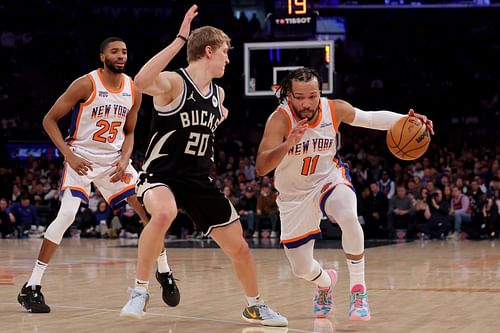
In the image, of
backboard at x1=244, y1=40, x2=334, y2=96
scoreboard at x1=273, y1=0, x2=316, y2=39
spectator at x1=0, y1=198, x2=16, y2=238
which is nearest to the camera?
scoreboard at x1=273, y1=0, x2=316, y2=39

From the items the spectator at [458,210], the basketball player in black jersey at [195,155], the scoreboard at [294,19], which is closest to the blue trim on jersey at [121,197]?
the basketball player in black jersey at [195,155]

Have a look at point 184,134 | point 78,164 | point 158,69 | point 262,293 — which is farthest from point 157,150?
point 262,293

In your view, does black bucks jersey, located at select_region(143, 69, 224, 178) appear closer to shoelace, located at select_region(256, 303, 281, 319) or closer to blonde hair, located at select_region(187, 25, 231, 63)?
blonde hair, located at select_region(187, 25, 231, 63)

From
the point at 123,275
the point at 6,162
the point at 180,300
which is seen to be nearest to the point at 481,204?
the point at 123,275

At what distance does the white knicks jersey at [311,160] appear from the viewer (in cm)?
556

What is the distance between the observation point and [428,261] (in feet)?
35.3

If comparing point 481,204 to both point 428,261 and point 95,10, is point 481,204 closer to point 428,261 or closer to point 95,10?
point 428,261

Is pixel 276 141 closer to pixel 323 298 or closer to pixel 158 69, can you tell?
pixel 158 69

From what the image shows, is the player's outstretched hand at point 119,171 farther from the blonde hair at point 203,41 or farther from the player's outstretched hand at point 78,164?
the blonde hair at point 203,41

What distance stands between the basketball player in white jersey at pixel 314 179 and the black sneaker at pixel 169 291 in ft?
3.16

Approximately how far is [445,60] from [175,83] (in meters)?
22.3

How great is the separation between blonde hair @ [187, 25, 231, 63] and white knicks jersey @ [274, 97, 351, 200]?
2.12 feet

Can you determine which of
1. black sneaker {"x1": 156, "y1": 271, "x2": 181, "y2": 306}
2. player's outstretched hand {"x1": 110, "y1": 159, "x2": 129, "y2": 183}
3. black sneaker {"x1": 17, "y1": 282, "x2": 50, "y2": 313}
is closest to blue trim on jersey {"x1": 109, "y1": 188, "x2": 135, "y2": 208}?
player's outstretched hand {"x1": 110, "y1": 159, "x2": 129, "y2": 183}

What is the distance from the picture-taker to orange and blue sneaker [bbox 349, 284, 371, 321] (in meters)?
5.41
